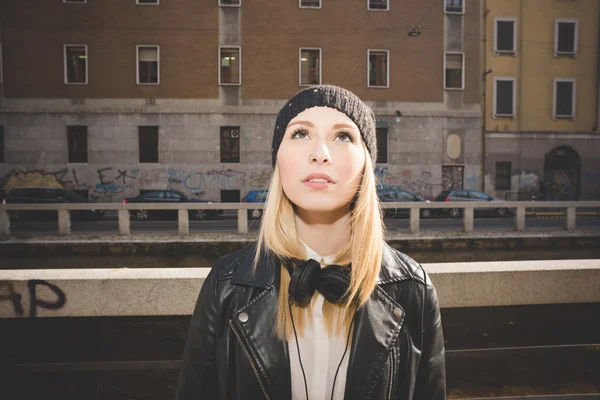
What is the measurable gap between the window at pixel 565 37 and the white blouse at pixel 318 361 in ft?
96.5

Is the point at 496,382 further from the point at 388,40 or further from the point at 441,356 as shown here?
the point at 388,40

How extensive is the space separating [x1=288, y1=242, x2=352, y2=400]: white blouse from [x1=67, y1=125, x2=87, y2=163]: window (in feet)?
77.7

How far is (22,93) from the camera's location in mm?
21312

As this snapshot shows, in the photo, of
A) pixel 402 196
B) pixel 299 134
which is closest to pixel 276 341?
pixel 299 134

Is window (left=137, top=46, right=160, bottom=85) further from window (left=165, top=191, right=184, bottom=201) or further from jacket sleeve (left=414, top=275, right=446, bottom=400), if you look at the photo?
jacket sleeve (left=414, top=275, right=446, bottom=400)

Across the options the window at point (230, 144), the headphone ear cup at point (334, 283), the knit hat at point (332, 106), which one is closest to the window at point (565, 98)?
the window at point (230, 144)

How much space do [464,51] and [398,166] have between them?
26.0 ft

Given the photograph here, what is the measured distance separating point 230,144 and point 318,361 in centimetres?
2133

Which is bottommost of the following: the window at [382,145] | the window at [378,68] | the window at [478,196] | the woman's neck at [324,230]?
the window at [478,196]

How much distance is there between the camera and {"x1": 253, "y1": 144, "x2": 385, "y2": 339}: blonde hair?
152 cm

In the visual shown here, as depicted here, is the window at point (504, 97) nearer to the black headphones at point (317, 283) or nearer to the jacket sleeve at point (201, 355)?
the black headphones at point (317, 283)

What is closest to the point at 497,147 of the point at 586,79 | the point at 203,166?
the point at 586,79

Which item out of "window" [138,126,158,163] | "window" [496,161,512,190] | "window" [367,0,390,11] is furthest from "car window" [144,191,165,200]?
"window" [496,161,512,190]

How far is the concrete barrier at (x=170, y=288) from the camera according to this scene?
2469 mm
